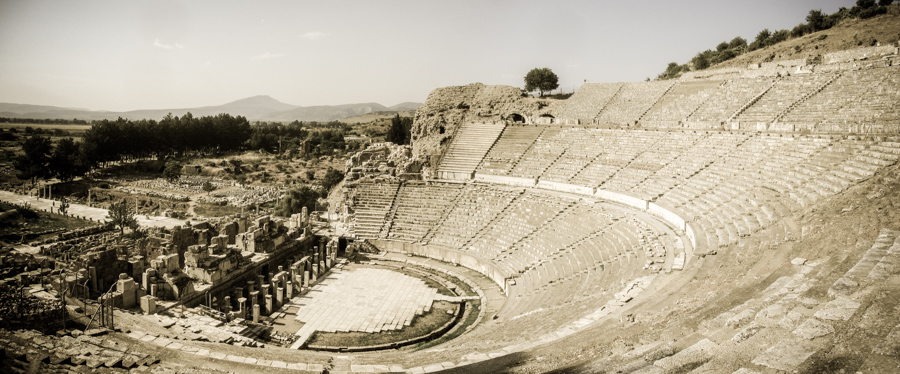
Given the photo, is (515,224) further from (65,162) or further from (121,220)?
(65,162)

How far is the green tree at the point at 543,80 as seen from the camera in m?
46.3

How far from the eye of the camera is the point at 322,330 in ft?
52.6

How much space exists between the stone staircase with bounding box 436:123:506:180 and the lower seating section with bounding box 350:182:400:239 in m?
4.01

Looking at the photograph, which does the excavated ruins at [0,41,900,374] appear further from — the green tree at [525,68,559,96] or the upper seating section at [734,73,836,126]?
the green tree at [525,68,559,96]

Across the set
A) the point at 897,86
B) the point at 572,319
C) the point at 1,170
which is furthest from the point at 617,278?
the point at 1,170

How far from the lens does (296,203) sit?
3525 centimetres

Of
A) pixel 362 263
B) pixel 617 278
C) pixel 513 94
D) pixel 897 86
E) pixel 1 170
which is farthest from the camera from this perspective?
pixel 1 170

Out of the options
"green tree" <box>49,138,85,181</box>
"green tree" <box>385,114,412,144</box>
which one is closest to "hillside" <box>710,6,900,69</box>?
"green tree" <box>385,114,412,144</box>

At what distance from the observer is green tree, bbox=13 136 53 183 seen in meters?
44.1

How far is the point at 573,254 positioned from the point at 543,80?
102 ft

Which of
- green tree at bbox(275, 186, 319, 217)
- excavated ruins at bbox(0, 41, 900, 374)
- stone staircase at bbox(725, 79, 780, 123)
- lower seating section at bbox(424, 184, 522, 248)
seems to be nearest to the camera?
excavated ruins at bbox(0, 41, 900, 374)

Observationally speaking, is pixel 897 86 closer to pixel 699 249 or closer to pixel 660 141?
pixel 660 141

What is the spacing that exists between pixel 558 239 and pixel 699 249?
24.2ft

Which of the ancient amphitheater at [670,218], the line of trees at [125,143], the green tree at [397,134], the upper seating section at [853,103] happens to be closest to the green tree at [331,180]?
the green tree at [397,134]
